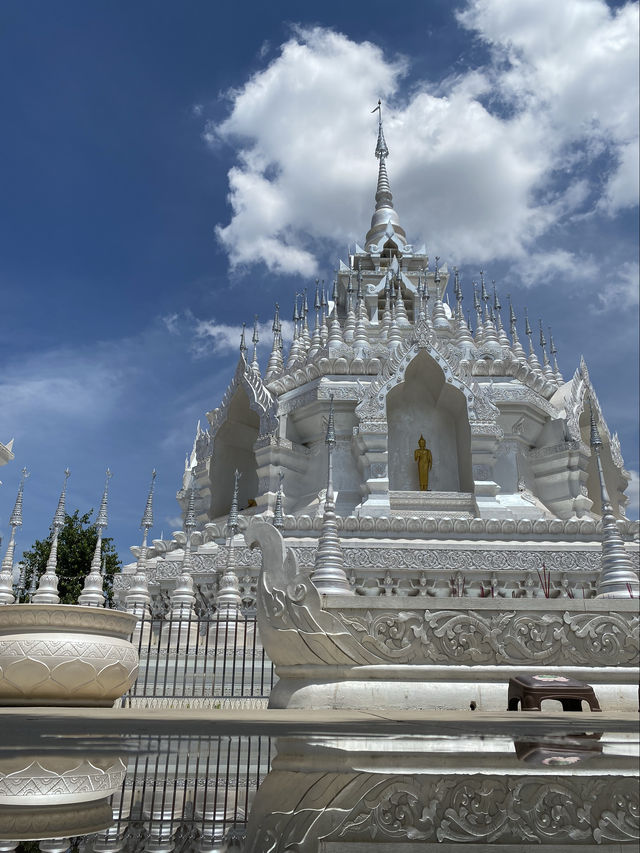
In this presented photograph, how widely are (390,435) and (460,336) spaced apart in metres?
4.33

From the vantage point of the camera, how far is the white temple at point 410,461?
15.1 meters

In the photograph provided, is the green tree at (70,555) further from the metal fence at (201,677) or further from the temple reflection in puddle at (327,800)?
the temple reflection in puddle at (327,800)

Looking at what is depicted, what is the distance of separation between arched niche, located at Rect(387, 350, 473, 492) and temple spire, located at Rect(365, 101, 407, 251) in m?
11.0

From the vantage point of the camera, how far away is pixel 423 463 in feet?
61.5

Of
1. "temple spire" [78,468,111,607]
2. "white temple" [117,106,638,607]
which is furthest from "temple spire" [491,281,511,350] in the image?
"temple spire" [78,468,111,607]

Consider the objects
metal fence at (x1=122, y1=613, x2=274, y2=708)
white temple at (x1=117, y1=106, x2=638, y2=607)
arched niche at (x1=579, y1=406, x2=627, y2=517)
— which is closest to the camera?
Result: metal fence at (x1=122, y1=613, x2=274, y2=708)

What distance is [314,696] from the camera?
600 centimetres

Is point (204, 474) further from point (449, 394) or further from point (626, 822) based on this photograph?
point (626, 822)

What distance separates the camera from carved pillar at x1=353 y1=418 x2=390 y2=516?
17125 millimetres

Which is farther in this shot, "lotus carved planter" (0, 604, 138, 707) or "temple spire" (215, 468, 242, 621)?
"temple spire" (215, 468, 242, 621)

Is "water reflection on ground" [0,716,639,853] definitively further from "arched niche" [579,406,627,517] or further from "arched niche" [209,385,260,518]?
"arched niche" [579,406,627,517]

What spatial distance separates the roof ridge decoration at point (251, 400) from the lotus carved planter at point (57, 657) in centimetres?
1356

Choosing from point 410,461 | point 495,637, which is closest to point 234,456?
point 410,461

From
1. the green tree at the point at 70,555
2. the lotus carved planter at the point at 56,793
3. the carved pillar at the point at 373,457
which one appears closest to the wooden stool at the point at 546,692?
the lotus carved planter at the point at 56,793
